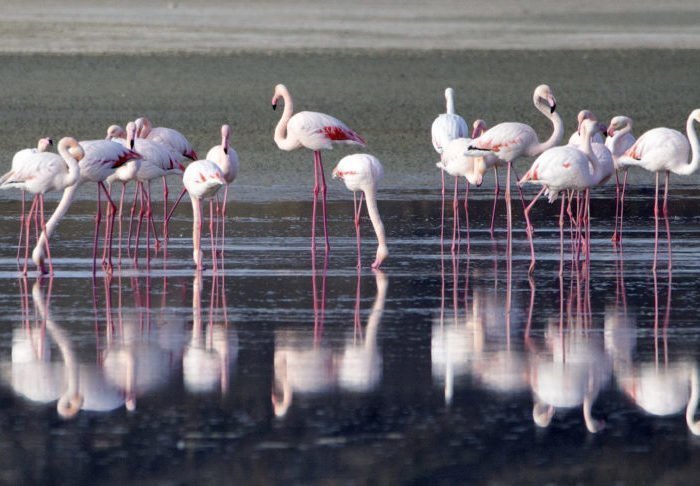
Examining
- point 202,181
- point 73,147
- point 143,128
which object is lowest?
point 202,181

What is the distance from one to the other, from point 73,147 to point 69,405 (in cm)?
501

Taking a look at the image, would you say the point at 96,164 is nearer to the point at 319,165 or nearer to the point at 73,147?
the point at 73,147

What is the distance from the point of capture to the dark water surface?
652 centimetres

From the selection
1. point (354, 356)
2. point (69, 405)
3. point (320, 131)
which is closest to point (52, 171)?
point (320, 131)

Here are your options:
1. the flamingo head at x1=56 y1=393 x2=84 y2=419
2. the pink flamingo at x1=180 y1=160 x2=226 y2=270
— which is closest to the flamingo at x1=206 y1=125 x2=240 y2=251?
the pink flamingo at x1=180 y1=160 x2=226 y2=270

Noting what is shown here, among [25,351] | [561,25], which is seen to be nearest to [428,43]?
[561,25]

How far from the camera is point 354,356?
845 cm

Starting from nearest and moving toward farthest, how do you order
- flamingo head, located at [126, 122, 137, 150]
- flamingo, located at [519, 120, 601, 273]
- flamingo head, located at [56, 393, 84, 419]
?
flamingo head, located at [56, 393, 84, 419]
flamingo, located at [519, 120, 601, 273]
flamingo head, located at [126, 122, 137, 150]

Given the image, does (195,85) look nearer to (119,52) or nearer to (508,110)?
(119,52)

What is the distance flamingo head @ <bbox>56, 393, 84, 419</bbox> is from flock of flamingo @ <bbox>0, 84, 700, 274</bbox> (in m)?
4.20

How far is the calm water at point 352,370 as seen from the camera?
21.3 feet

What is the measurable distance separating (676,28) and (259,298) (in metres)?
23.6

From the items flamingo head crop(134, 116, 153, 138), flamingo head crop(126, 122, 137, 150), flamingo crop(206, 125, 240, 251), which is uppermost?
flamingo head crop(134, 116, 153, 138)

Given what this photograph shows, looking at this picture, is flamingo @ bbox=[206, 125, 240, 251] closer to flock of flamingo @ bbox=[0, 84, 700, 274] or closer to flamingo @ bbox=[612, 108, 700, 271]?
flock of flamingo @ bbox=[0, 84, 700, 274]
